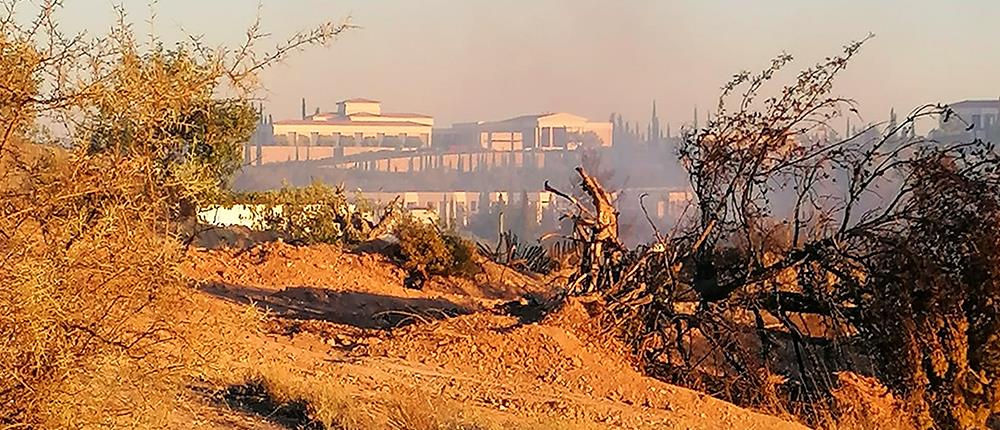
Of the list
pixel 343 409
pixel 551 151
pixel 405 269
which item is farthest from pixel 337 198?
pixel 551 151

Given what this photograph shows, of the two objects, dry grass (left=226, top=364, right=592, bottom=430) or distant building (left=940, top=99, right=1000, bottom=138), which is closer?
dry grass (left=226, top=364, right=592, bottom=430)

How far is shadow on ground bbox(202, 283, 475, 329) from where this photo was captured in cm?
1786

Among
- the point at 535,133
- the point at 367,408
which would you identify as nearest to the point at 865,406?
the point at 367,408

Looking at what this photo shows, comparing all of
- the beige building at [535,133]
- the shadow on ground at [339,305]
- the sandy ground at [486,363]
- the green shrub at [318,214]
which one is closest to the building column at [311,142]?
the beige building at [535,133]

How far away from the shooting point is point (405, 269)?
2500 centimetres

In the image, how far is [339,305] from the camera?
67.6ft

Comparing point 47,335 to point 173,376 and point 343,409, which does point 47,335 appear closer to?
point 173,376

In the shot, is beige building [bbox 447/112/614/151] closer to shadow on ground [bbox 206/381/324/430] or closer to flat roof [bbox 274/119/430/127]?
flat roof [bbox 274/119/430/127]

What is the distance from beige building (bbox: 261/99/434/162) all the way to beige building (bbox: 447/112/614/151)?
27.7 feet

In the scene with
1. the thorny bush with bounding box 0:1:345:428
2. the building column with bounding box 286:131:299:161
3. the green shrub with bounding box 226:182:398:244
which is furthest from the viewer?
the building column with bounding box 286:131:299:161

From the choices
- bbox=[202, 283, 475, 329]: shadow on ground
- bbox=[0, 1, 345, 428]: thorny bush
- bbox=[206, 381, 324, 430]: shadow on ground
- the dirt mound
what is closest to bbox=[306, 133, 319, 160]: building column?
bbox=[202, 283, 475, 329]: shadow on ground

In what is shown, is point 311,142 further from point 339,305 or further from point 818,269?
point 818,269

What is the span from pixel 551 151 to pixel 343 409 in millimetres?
86685

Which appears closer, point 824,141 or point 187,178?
point 187,178
